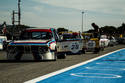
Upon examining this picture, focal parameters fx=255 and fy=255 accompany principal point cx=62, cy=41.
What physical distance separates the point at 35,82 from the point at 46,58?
5.98m

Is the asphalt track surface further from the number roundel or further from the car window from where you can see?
the number roundel

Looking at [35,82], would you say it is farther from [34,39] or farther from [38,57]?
[34,39]

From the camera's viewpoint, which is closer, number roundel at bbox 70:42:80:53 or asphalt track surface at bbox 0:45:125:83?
asphalt track surface at bbox 0:45:125:83

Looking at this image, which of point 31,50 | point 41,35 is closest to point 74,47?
point 41,35

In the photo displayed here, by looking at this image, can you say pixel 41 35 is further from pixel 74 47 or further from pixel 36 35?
pixel 74 47

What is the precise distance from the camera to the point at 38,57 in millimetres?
12438

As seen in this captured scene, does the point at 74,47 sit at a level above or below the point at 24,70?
above

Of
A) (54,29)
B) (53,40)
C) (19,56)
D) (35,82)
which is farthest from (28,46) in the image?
(35,82)

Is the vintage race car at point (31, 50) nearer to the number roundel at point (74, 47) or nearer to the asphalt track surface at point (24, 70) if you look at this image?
the asphalt track surface at point (24, 70)

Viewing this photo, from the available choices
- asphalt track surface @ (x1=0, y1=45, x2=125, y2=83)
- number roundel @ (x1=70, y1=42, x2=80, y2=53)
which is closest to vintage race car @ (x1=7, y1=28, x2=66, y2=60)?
asphalt track surface @ (x1=0, y1=45, x2=125, y2=83)

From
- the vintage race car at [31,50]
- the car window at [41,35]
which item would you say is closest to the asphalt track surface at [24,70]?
the vintage race car at [31,50]

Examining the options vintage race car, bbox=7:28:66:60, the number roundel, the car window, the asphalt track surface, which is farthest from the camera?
the number roundel

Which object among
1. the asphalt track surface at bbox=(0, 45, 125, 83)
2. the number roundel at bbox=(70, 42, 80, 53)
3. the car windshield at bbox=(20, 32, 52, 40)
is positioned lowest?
the asphalt track surface at bbox=(0, 45, 125, 83)

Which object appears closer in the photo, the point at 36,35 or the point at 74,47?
the point at 36,35
